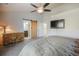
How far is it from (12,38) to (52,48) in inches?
24.9

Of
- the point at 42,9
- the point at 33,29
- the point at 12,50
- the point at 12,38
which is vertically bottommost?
the point at 12,50

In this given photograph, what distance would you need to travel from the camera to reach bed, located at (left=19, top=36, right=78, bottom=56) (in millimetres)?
1719

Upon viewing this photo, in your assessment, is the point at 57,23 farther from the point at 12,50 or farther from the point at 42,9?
the point at 12,50

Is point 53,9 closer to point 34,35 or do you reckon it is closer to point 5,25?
point 34,35

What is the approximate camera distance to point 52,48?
5.65 ft

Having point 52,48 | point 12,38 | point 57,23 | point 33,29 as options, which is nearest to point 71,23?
point 57,23

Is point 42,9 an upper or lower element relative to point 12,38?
upper

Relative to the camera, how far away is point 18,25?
181 centimetres

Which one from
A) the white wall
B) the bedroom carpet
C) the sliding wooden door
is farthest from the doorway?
the white wall

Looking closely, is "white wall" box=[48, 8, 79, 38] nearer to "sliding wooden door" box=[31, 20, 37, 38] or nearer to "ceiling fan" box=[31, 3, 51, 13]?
"ceiling fan" box=[31, 3, 51, 13]

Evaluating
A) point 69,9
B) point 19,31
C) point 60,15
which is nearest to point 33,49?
point 19,31

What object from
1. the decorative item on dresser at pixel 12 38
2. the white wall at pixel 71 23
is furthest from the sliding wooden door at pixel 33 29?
the white wall at pixel 71 23

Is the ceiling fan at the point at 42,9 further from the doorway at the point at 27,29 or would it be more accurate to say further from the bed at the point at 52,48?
the bed at the point at 52,48

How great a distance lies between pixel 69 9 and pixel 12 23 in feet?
2.94
